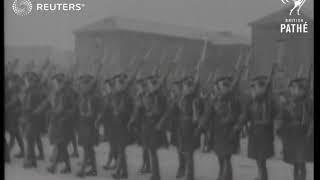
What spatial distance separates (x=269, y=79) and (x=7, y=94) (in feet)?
7.89

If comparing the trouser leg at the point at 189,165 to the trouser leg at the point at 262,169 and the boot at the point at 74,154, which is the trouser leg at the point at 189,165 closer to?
the trouser leg at the point at 262,169

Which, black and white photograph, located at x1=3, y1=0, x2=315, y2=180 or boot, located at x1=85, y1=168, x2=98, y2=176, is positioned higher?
black and white photograph, located at x1=3, y1=0, x2=315, y2=180

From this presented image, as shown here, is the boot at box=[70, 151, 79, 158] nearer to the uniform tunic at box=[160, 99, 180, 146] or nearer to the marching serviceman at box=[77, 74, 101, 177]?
the marching serviceman at box=[77, 74, 101, 177]

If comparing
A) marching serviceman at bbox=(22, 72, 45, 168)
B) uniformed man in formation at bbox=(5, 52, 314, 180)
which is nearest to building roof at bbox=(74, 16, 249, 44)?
uniformed man in formation at bbox=(5, 52, 314, 180)

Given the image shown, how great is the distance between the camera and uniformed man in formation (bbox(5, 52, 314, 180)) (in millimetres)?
3951

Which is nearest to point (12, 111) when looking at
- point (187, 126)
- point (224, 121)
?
point (187, 126)

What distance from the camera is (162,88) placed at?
4.08 meters

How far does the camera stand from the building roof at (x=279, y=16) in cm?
404

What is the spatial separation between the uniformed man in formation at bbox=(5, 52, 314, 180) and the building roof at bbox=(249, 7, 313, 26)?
16.8 inches

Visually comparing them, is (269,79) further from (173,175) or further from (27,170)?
(27,170)

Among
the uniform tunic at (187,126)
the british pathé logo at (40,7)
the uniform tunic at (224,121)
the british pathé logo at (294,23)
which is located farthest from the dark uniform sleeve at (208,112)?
A: the british pathé logo at (40,7)

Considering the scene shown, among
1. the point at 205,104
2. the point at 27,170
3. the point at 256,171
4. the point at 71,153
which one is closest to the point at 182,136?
the point at 205,104

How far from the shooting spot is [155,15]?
4102mm

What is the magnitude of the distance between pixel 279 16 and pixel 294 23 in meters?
0.15
